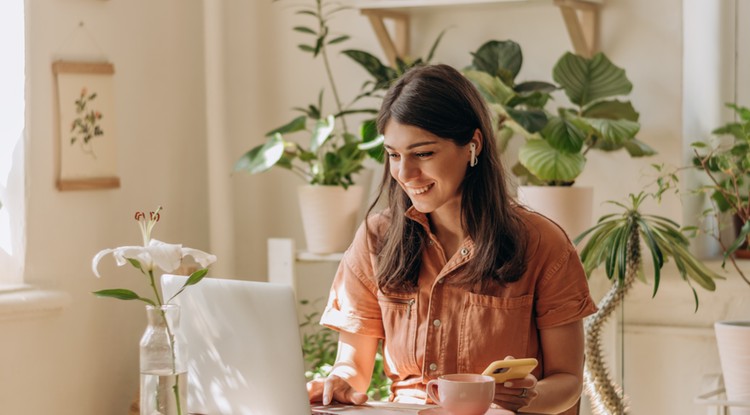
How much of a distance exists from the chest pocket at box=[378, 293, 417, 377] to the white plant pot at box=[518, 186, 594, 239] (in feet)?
2.80

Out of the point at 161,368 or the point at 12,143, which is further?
the point at 12,143

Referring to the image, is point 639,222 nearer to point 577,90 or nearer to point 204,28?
point 577,90

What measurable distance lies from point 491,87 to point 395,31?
0.53 metres

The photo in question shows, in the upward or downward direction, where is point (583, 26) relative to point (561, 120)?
upward

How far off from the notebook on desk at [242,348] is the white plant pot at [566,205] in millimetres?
1209

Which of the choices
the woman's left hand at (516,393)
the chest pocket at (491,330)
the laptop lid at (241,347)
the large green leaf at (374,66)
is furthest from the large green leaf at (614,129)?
the laptop lid at (241,347)

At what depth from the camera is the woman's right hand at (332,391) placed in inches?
73.9

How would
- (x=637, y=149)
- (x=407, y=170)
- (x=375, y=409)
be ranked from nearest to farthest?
(x=375, y=409) → (x=407, y=170) → (x=637, y=149)

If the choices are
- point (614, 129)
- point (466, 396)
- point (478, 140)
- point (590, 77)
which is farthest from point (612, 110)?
point (466, 396)

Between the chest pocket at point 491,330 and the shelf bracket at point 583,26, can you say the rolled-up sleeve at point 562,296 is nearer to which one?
the chest pocket at point 491,330

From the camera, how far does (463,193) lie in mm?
2109

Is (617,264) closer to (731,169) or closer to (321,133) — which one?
(731,169)

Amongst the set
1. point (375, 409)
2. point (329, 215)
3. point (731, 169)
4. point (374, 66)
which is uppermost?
point (374, 66)

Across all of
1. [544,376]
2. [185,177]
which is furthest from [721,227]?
[185,177]
